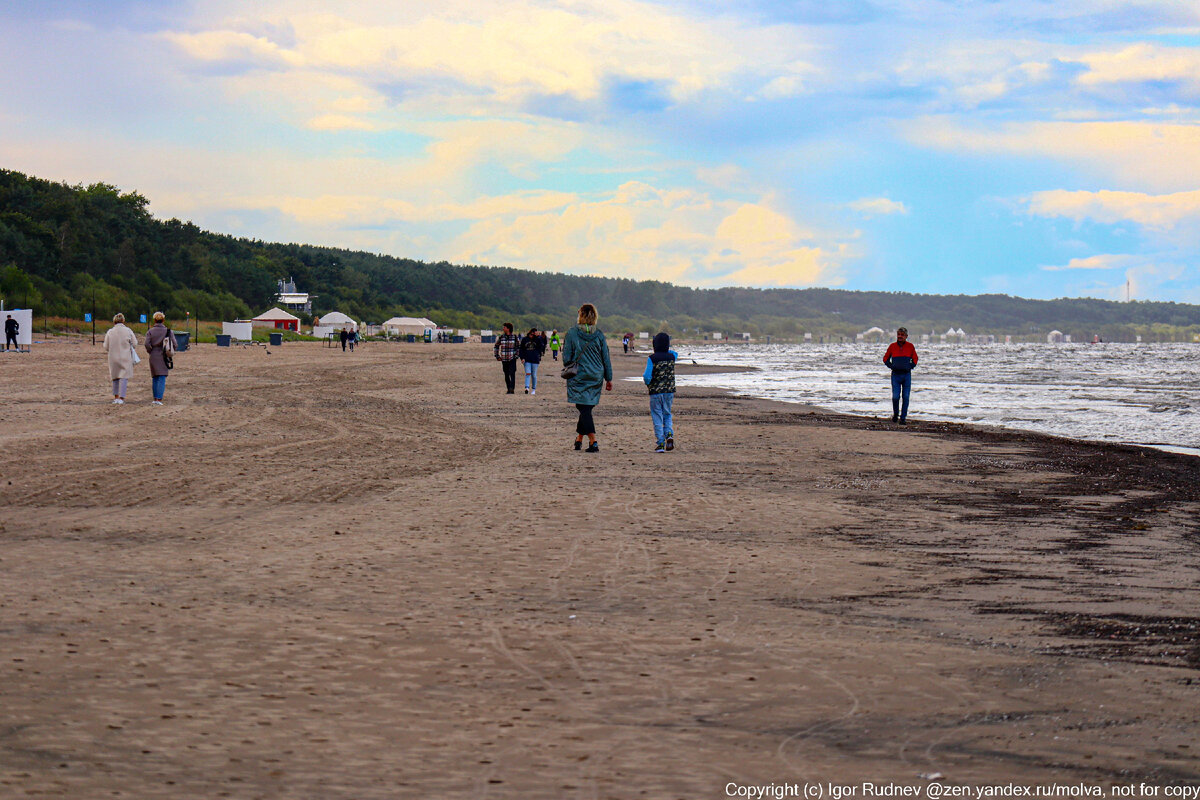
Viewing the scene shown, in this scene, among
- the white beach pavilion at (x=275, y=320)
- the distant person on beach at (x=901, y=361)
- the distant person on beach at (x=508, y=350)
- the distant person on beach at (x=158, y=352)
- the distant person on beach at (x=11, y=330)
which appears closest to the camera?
the distant person on beach at (x=901, y=361)

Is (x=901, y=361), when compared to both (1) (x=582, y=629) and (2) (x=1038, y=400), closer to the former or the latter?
(2) (x=1038, y=400)

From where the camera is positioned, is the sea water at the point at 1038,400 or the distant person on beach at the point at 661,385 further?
the sea water at the point at 1038,400

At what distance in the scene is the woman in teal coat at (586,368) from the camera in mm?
15188

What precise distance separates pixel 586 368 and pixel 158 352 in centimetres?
1080

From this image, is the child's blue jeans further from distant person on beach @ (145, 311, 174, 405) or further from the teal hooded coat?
distant person on beach @ (145, 311, 174, 405)

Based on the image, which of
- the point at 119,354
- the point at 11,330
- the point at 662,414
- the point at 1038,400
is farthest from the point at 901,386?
the point at 11,330

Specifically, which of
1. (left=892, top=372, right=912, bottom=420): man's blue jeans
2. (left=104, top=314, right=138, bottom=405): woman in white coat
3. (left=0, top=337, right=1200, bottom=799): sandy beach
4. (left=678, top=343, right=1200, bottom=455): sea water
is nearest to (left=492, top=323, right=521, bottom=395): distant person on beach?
(left=678, top=343, right=1200, bottom=455): sea water

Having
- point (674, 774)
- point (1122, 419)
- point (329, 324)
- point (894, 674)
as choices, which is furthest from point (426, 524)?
point (329, 324)

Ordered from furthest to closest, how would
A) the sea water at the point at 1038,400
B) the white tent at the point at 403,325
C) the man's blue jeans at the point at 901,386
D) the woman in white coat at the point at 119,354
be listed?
the white tent at the point at 403,325 → the sea water at the point at 1038,400 → the woman in white coat at the point at 119,354 → the man's blue jeans at the point at 901,386

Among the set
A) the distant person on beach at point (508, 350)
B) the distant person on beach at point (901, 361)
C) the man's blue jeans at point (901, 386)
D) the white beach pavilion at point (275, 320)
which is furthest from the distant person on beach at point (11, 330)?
the white beach pavilion at point (275, 320)

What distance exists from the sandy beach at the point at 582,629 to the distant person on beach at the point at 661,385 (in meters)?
2.18

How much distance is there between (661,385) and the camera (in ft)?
51.2

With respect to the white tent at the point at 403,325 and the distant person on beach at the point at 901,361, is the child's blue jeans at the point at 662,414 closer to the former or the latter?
the distant person on beach at the point at 901,361

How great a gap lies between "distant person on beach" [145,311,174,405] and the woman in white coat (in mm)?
366
